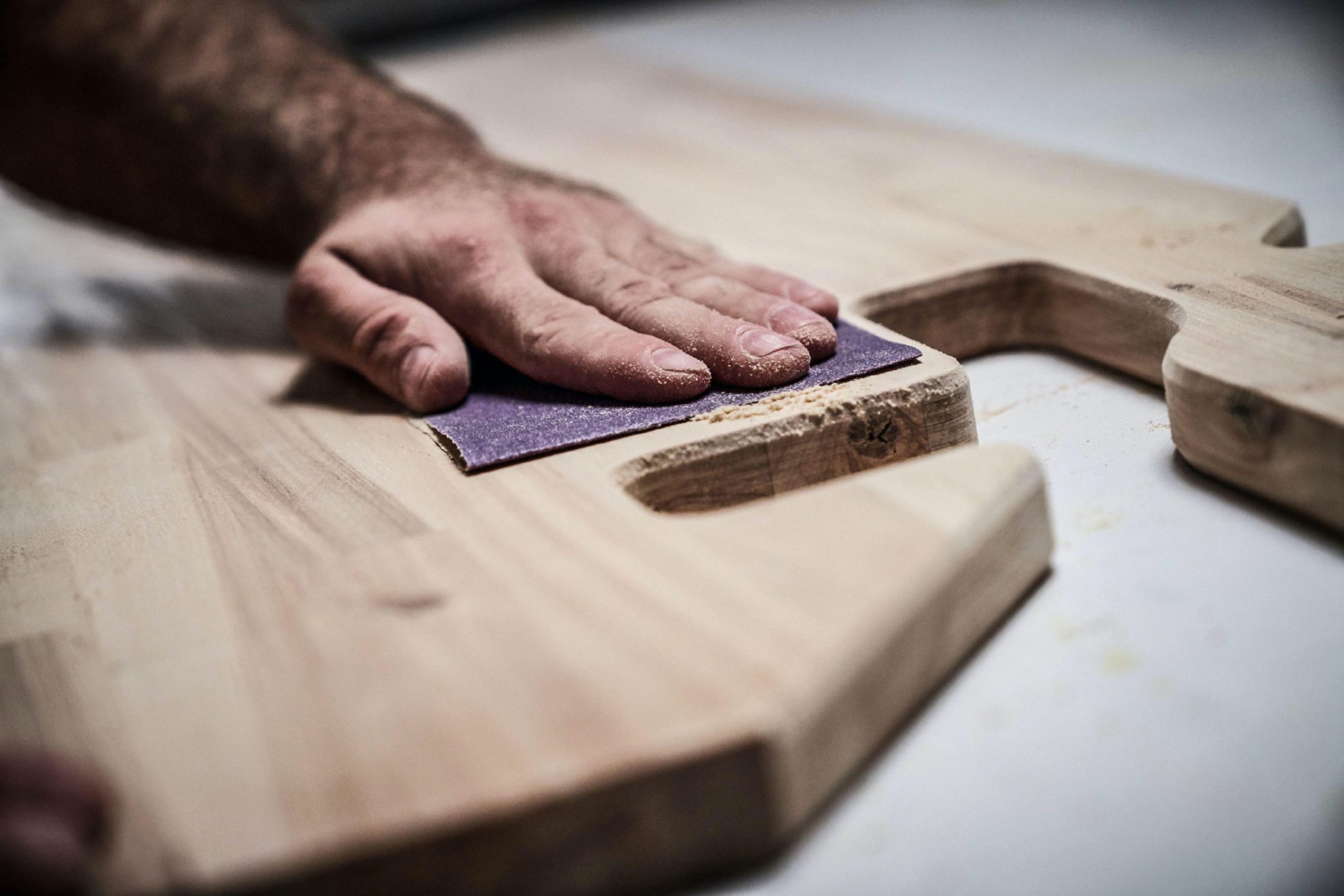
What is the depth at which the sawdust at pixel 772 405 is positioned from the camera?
0.80 metres

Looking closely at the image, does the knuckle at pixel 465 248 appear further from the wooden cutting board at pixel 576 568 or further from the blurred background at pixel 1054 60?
the blurred background at pixel 1054 60

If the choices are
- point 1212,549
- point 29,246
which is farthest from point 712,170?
point 29,246

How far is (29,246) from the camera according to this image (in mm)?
1778

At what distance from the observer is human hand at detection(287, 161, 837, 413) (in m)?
0.85

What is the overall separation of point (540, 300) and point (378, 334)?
0.14m

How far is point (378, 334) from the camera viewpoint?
0.94m

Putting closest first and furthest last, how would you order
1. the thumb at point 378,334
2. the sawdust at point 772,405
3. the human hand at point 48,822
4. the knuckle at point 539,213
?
the human hand at point 48,822 < the sawdust at point 772,405 < the thumb at point 378,334 < the knuckle at point 539,213

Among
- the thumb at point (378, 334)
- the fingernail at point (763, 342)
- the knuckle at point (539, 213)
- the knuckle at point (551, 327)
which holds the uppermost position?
the knuckle at point (539, 213)

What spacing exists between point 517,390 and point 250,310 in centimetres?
60

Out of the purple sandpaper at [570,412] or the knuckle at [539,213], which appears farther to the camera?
the knuckle at [539,213]

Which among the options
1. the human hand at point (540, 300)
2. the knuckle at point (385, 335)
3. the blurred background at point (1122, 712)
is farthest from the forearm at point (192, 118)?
the blurred background at point (1122, 712)

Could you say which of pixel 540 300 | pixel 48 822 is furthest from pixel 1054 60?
pixel 48 822

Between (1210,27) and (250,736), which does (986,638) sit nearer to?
(250,736)

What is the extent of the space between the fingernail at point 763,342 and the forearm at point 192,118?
49cm
